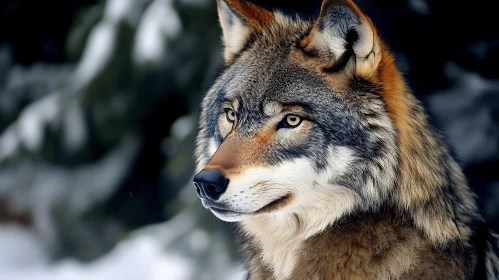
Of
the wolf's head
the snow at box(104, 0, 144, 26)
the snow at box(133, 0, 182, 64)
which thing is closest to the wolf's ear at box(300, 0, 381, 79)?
the wolf's head

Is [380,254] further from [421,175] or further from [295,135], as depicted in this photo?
[295,135]

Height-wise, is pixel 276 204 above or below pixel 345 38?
below

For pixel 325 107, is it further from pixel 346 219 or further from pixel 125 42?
pixel 125 42

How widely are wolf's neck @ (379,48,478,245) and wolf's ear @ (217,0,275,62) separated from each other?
Answer: 0.67 metres

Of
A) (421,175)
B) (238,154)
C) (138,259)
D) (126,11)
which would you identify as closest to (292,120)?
(238,154)

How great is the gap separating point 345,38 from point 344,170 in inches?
20.3

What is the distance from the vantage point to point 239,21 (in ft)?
9.98

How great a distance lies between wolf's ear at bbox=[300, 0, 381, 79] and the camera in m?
2.50

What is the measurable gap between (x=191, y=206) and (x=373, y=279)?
270cm

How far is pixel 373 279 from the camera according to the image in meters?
2.54

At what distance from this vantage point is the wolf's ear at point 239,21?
9.84ft

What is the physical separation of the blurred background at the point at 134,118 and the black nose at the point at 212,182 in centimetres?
114

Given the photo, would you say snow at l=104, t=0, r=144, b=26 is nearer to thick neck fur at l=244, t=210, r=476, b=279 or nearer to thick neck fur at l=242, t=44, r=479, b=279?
thick neck fur at l=242, t=44, r=479, b=279

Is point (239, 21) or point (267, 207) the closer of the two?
point (267, 207)
